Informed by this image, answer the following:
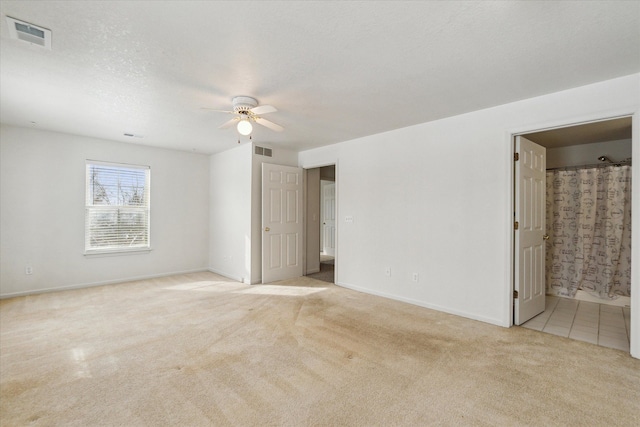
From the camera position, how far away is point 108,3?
5.80 feet

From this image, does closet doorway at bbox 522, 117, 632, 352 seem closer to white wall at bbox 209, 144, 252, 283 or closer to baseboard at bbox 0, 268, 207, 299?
white wall at bbox 209, 144, 252, 283

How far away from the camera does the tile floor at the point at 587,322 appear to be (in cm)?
302

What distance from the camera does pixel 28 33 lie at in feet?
6.75

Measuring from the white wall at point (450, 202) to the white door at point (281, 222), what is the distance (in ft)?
3.74

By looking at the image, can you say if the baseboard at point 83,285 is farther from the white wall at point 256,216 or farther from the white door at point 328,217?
the white door at point 328,217

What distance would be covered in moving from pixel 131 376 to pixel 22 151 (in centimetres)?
436

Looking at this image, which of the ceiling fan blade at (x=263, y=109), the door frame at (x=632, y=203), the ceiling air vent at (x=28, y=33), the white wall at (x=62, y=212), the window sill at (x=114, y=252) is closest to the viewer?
the ceiling air vent at (x=28, y=33)

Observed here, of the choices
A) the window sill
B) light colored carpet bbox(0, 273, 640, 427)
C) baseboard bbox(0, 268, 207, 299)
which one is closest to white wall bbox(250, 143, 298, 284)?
light colored carpet bbox(0, 273, 640, 427)

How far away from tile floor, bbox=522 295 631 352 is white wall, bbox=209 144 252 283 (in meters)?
4.35

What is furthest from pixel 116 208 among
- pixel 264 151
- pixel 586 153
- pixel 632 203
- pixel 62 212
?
pixel 586 153

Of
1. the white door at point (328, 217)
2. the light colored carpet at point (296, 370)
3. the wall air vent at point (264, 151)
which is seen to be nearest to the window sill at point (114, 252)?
the light colored carpet at point (296, 370)

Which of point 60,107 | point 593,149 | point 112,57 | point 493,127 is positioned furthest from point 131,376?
point 593,149

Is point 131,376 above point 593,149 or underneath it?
underneath

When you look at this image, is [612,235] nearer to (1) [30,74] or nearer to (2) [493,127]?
(2) [493,127]
